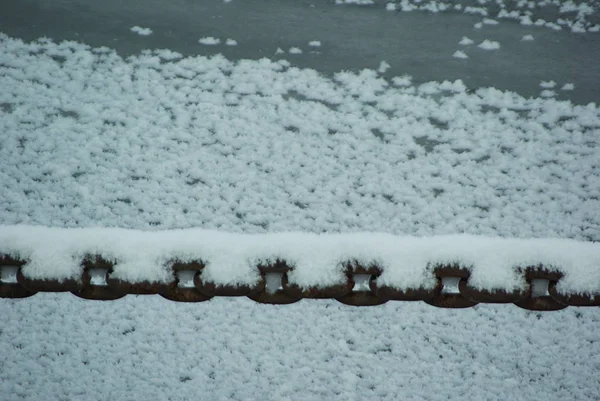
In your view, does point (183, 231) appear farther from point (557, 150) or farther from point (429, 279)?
point (557, 150)

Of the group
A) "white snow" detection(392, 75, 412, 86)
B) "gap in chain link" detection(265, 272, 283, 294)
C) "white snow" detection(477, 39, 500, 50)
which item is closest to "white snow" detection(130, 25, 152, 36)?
"white snow" detection(392, 75, 412, 86)

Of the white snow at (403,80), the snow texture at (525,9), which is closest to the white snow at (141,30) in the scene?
the snow texture at (525,9)

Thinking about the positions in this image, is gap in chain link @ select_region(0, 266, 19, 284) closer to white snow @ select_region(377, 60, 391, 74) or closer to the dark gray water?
the dark gray water

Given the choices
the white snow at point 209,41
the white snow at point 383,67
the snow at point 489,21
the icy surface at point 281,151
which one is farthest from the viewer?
the snow at point 489,21

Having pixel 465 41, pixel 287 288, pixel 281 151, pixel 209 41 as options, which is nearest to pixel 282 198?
pixel 281 151

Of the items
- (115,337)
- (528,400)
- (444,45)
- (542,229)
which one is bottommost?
(528,400)

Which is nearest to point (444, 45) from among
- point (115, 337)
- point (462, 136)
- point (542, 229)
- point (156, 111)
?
point (462, 136)

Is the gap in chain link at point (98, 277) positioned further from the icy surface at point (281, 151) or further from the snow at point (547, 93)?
the snow at point (547, 93)
